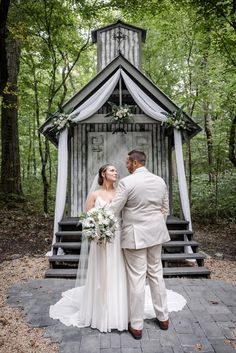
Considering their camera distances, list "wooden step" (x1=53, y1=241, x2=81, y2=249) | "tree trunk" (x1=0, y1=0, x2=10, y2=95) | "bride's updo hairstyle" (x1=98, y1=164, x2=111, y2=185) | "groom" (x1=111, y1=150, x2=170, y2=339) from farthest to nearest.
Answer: "wooden step" (x1=53, y1=241, x2=81, y2=249) → "tree trunk" (x1=0, y1=0, x2=10, y2=95) → "bride's updo hairstyle" (x1=98, y1=164, x2=111, y2=185) → "groom" (x1=111, y1=150, x2=170, y2=339)

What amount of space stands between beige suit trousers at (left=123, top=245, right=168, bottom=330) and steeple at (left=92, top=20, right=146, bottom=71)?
23.6 ft

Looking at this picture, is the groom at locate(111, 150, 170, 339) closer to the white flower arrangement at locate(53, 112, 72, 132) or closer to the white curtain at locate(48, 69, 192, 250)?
the white curtain at locate(48, 69, 192, 250)

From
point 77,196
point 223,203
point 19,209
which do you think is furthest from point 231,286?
point 19,209

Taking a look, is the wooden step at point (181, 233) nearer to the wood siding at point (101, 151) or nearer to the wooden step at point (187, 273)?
the wooden step at point (187, 273)

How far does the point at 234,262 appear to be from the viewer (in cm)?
725

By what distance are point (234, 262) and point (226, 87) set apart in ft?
18.6

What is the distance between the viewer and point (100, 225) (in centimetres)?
371

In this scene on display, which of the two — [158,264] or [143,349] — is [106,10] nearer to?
[158,264]

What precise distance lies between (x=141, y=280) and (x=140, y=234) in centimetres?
54

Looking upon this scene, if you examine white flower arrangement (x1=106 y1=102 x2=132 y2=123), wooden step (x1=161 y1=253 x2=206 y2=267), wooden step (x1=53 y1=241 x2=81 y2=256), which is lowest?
wooden step (x1=161 y1=253 x2=206 y2=267)

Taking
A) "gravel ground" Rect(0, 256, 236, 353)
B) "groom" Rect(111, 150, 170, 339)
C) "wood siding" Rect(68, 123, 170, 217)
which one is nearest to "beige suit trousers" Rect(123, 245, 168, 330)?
"groom" Rect(111, 150, 170, 339)

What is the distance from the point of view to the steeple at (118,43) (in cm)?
959

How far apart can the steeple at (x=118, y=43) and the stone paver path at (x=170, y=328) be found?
6.90 meters

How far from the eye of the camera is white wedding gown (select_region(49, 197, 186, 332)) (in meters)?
3.84
